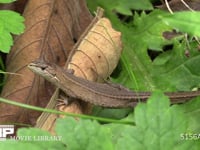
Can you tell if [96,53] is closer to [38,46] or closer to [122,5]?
[38,46]

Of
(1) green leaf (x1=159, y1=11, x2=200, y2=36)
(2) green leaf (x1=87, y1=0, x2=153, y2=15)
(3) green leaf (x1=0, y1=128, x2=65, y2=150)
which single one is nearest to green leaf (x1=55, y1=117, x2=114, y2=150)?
(3) green leaf (x1=0, y1=128, x2=65, y2=150)

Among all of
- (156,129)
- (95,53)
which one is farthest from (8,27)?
(156,129)

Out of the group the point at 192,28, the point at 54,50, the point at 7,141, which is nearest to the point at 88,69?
the point at 54,50

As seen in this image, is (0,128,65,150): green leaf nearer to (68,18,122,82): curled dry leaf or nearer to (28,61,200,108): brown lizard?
(28,61,200,108): brown lizard

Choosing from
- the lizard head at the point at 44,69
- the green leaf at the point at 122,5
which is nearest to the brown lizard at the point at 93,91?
the lizard head at the point at 44,69

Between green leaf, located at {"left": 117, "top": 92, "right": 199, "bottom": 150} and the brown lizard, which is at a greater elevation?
the brown lizard
